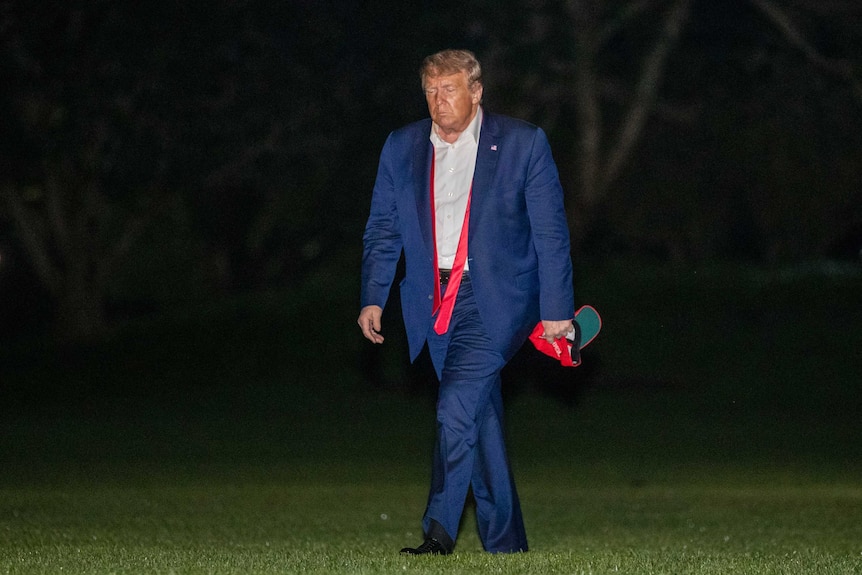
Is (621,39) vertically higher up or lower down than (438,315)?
higher up

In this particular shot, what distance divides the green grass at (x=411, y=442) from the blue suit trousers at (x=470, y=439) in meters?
0.24

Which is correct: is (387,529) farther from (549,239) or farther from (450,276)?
(549,239)

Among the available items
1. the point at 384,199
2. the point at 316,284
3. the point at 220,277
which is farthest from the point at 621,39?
the point at 220,277

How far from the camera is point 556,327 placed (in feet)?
21.7

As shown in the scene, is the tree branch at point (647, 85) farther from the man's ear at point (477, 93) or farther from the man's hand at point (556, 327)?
the man's hand at point (556, 327)

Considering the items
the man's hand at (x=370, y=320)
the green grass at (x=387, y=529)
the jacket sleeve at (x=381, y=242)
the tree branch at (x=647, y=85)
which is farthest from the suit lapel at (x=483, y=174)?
the tree branch at (x=647, y=85)

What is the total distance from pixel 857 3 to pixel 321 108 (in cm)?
684

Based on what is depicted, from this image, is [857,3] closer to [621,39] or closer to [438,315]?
[621,39]

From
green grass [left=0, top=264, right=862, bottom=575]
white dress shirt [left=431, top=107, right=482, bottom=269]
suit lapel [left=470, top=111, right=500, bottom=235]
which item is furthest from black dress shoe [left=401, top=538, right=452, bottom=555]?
suit lapel [left=470, top=111, right=500, bottom=235]

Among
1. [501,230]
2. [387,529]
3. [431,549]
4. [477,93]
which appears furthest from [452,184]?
[387,529]

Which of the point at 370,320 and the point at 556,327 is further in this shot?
the point at 370,320

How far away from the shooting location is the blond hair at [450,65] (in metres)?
6.51

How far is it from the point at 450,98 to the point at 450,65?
0.13 metres

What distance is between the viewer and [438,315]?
6.78 meters
